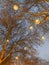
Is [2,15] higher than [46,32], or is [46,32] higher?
[2,15]

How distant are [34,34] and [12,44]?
1999 mm

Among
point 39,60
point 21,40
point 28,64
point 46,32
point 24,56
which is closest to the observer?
point 46,32

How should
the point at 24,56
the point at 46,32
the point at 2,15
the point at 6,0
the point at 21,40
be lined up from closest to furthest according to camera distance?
the point at 6,0 < the point at 46,32 < the point at 2,15 < the point at 21,40 < the point at 24,56

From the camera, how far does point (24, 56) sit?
50.8 feet

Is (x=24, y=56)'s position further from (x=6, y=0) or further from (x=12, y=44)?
(x=6, y=0)

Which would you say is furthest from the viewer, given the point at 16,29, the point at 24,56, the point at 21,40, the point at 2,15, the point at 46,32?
the point at 24,56

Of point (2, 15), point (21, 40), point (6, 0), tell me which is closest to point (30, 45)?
point (21, 40)

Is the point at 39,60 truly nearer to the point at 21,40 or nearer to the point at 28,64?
the point at 28,64

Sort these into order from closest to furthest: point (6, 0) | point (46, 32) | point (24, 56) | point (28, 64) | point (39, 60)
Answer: point (6, 0), point (46, 32), point (24, 56), point (28, 64), point (39, 60)

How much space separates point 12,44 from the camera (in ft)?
46.6

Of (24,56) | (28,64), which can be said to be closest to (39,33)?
(24,56)

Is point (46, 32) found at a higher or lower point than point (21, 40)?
lower

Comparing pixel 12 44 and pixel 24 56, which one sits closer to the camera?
pixel 12 44

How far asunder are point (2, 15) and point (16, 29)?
54.7 inches
